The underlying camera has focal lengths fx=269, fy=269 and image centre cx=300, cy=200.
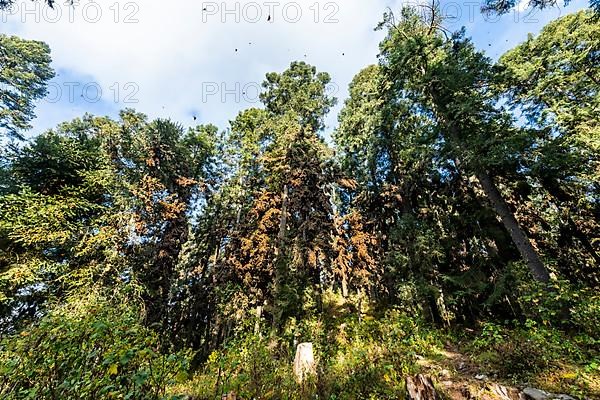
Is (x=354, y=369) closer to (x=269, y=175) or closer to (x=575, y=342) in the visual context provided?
(x=575, y=342)

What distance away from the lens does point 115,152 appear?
44.7 ft

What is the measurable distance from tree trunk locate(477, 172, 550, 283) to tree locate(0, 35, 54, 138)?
23342 mm

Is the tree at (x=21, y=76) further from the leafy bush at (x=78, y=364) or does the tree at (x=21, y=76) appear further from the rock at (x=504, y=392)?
the rock at (x=504, y=392)

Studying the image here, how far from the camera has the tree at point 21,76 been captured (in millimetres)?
15352

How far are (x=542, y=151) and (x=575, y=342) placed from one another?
5.56m

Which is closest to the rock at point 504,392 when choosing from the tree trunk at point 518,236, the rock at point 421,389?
the rock at point 421,389

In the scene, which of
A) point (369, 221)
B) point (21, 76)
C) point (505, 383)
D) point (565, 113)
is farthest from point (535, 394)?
point (21, 76)

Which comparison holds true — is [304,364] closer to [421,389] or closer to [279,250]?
Result: [421,389]

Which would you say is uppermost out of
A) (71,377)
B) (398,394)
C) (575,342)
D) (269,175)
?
(269,175)

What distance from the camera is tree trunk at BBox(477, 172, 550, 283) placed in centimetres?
802

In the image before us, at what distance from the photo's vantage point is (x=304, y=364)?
21.5ft

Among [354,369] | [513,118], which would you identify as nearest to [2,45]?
[354,369]

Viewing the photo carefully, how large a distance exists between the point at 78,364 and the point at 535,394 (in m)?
6.42

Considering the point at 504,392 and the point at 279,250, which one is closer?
the point at 504,392
